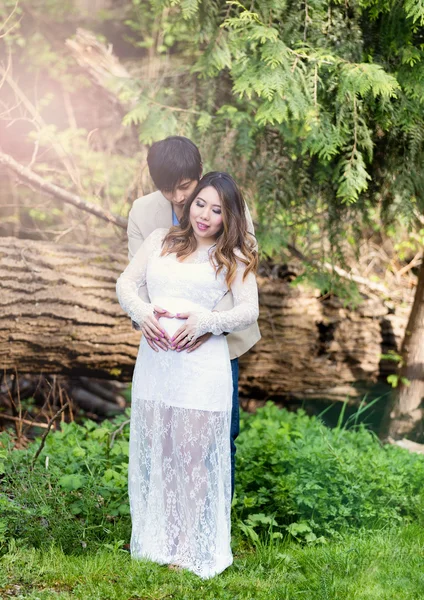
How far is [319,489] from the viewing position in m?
4.04

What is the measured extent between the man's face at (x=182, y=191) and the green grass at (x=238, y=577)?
180cm

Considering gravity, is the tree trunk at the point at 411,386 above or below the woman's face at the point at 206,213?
below

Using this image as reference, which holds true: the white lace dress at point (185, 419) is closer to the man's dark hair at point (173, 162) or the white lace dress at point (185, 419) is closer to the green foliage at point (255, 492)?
the man's dark hair at point (173, 162)

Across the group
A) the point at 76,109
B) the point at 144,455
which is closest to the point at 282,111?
the point at 144,455

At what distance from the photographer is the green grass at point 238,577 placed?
9.99 feet

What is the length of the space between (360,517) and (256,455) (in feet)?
2.61

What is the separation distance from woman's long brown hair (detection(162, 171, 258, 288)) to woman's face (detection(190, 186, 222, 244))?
2 centimetres

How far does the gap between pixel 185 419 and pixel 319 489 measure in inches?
49.2

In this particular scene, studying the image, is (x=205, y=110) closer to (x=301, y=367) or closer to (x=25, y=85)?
(x=301, y=367)

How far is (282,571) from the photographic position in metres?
3.39

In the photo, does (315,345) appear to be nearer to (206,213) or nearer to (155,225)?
(155,225)

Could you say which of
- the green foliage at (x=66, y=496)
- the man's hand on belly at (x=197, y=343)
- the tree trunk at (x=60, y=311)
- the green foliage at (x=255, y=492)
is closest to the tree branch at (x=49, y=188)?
the tree trunk at (x=60, y=311)
